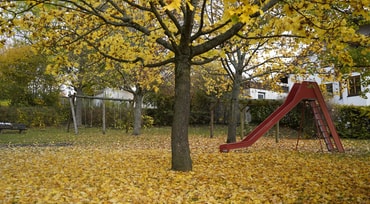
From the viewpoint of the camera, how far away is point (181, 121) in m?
6.97

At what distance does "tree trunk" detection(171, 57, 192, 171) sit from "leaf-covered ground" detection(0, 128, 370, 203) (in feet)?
0.91

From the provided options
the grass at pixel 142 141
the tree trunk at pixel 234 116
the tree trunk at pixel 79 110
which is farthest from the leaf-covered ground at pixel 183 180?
the tree trunk at pixel 79 110

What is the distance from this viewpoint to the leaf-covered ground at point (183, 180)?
509cm

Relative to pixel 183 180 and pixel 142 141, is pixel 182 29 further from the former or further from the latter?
pixel 142 141

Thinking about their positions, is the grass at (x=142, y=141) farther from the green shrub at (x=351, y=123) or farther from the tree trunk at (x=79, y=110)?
the tree trunk at (x=79, y=110)

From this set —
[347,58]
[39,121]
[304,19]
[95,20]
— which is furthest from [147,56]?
[39,121]

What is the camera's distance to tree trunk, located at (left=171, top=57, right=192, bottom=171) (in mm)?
6965

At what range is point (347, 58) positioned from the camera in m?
7.16

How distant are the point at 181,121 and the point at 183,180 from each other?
126cm

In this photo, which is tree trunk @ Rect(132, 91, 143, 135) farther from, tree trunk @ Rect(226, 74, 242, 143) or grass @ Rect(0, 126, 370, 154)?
tree trunk @ Rect(226, 74, 242, 143)

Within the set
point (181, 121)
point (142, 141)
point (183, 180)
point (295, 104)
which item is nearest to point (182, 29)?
point (181, 121)

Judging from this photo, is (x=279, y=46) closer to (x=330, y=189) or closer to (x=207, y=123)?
(x=330, y=189)

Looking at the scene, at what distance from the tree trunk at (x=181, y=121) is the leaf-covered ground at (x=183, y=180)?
28cm

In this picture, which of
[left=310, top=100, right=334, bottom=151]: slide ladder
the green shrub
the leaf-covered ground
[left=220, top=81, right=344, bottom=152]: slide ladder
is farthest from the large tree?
the green shrub
